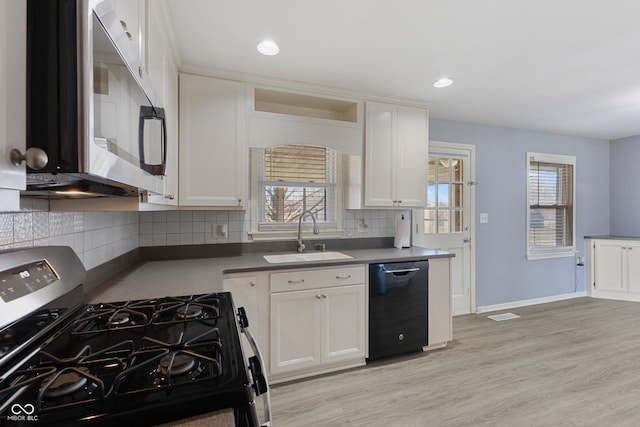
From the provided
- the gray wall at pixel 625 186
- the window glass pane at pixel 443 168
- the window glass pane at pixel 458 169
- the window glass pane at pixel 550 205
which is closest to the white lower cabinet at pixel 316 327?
the window glass pane at pixel 443 168

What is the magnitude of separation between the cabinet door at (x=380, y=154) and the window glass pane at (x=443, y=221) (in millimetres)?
1008

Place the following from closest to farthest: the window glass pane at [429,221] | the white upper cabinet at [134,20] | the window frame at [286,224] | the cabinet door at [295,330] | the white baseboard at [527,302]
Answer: the white upper cabinet at [134,20] < the cabinet door at [295,330] < the window frame at [286,224] < the window glass pane at [429,221] < the white baseboard at [527,302]

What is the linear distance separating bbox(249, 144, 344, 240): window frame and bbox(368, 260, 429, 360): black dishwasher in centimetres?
68

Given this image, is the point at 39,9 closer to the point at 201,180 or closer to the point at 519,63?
the point at 201,180

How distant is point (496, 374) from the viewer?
2.33 metres

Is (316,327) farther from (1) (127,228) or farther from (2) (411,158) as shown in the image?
(2) (411,158)

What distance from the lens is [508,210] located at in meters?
3.86

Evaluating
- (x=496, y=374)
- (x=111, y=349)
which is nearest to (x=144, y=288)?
(x=111, y=349)

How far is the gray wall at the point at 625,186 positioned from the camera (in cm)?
432

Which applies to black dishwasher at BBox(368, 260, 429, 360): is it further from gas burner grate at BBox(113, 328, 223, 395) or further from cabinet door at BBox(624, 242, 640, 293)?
cabinet door at BBox(624, 242, 640, 293)

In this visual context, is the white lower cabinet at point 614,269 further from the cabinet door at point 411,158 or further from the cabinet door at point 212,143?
the cabinet door at point 212,143

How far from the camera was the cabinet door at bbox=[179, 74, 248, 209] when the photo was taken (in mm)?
2201

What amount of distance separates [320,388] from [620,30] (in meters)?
2.92

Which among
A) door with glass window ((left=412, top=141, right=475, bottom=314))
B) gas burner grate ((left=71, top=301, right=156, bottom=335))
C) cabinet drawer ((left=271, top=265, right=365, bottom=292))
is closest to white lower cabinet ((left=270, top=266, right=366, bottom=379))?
cabinet drawer ((left=271, top=265, right=365, bottom=292))
